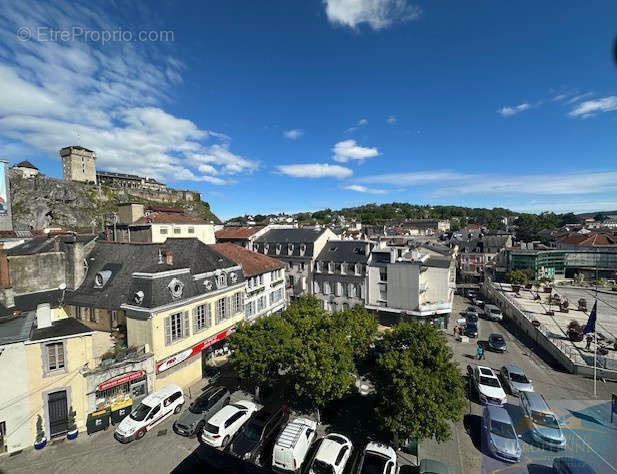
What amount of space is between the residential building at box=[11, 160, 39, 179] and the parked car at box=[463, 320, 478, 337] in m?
116

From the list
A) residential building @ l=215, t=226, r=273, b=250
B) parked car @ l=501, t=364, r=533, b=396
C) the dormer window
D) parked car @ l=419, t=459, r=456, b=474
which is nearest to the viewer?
parked car @ l=419, t=459, r=456, b=474

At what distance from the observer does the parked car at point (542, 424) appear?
1456 centimetres

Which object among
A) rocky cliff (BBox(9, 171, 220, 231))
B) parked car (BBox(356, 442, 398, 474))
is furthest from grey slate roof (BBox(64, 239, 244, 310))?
rocky cliff (BBox(9, 171, 220, 231))

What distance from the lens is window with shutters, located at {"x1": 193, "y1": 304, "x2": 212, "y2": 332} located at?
2161cm

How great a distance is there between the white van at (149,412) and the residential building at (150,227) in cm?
2058

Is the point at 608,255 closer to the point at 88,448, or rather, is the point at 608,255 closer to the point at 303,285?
the point at 303,285

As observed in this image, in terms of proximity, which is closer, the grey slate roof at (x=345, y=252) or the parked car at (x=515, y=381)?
the parked car at (x=515, y=381)

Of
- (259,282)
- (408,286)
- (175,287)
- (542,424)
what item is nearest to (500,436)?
(542,424)

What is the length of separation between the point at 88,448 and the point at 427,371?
17.6m

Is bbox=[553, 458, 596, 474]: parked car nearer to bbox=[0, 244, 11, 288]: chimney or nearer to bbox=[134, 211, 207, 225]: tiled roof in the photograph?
bbox=[0, 244, 11, 288]: chimney

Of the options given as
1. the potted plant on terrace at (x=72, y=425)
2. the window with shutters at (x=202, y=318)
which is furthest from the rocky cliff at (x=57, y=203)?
the potted plant on terrace at (x=72, y=425)

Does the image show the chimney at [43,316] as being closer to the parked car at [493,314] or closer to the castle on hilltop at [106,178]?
the parked car at [493,314]

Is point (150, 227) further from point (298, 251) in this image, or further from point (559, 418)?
point (559, 418)

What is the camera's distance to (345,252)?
38.8 m
